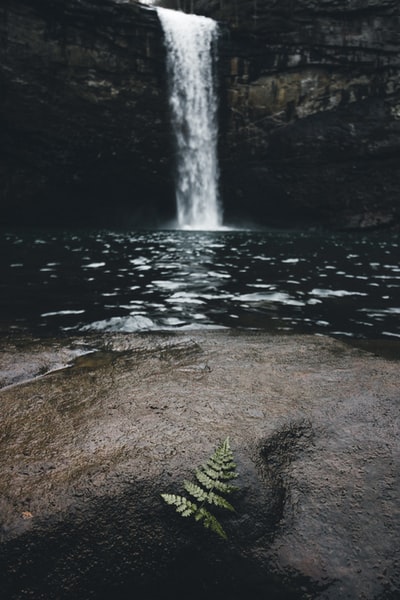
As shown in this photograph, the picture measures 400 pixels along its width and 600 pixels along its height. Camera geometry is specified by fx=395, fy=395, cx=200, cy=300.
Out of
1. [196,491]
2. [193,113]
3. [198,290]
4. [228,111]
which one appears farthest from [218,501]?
[228,111]

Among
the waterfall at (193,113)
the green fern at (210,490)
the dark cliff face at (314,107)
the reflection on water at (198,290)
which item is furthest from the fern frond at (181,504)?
the dark cliff face at (314,107)

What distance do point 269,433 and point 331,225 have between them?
76.4ft

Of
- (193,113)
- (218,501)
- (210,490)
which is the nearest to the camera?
(218,501)

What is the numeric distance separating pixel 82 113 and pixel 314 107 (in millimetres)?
12205

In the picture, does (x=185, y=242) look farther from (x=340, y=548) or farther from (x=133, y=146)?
(x=340, y=548)

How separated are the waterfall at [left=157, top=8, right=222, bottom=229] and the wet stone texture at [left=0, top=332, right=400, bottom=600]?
20986mm

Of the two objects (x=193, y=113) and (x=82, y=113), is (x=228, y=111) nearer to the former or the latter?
(x=193, y=113)

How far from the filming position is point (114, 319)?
539 centimetres

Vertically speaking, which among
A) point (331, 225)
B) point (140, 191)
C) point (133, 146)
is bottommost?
point (331, 225)

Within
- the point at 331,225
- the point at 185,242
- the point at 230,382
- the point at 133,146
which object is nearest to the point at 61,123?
the point at 133,146

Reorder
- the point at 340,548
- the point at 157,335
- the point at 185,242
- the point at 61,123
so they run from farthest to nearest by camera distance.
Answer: the point at 61,123 < the point at 185,242 < the point at 157,335 < the point at 340,548

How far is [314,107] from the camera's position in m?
21.2

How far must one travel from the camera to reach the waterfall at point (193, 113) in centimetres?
2027

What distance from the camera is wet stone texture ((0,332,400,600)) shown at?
1.53 meters
